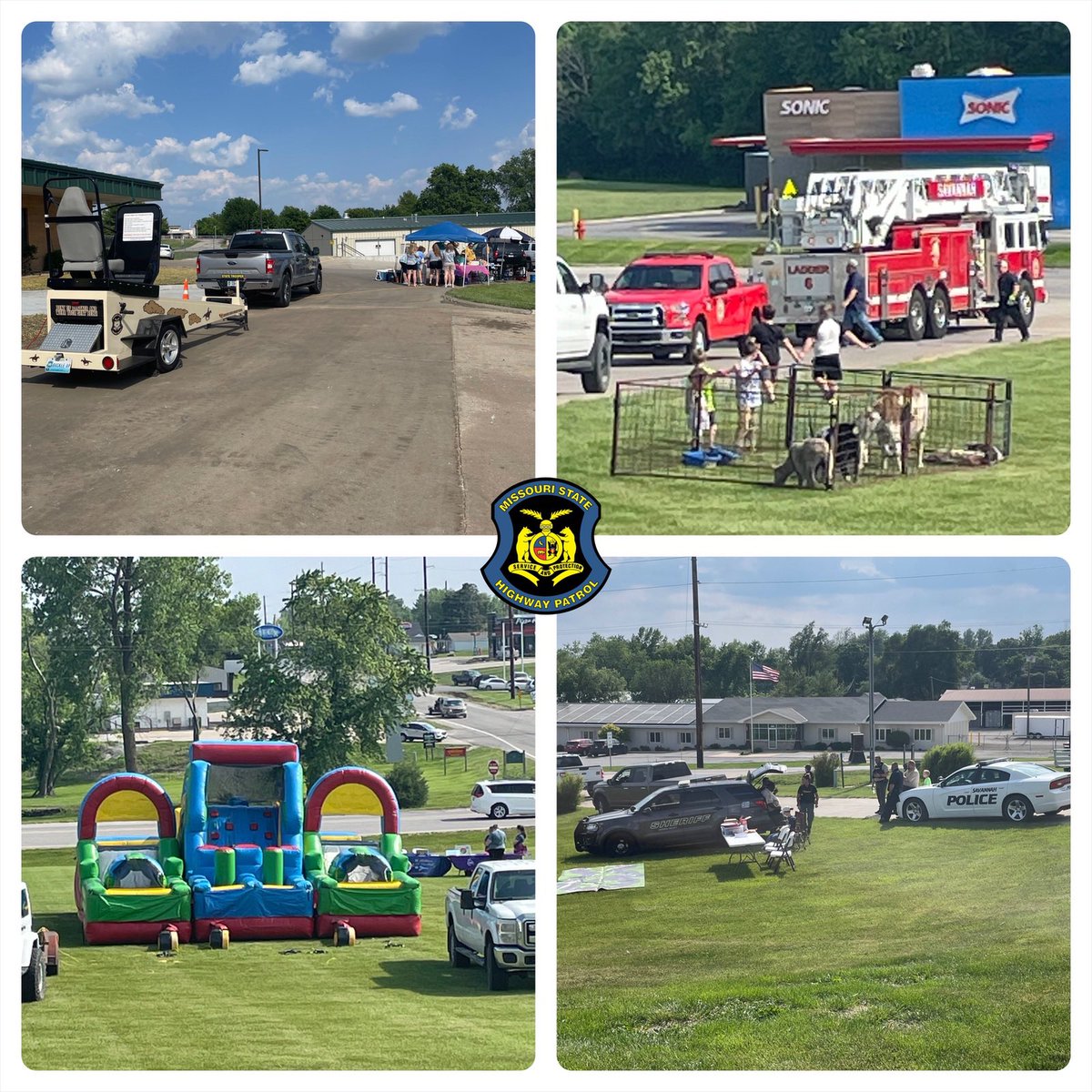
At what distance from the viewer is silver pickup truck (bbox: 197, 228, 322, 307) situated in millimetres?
13133

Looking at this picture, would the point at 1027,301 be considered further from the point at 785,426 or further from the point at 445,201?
the point at 445,201

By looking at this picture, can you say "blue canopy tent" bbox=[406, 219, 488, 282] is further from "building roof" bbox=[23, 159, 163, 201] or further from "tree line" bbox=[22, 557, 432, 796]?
"tree line" bbox=[22, 557, 432, 796]

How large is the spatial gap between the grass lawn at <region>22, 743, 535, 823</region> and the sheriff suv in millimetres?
613

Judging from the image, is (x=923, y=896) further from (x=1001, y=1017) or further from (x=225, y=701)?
(x=225, y=701)

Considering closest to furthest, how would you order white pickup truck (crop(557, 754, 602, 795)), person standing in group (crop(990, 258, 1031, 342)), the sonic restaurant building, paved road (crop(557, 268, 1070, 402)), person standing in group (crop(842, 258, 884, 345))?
1. white pickup truck (crop(557, 754, 602, 795))
2. the sonic restaurant building
3. paved road (crop(557, 268, 1070, 402))
4. person standing in group (crop(990, 258, 1031, 342))
5. person standing in group (crop(842, 258, 884, 345))

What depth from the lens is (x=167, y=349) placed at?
1256 cm

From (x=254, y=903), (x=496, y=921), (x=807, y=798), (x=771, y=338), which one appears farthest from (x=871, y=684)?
(x=254, y=903)

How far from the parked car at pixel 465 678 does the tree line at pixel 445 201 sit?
3.36 meters

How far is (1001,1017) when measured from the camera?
30.5 ft

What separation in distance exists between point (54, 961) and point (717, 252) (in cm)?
724

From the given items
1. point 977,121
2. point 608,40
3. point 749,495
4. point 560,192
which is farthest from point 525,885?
point 977,121

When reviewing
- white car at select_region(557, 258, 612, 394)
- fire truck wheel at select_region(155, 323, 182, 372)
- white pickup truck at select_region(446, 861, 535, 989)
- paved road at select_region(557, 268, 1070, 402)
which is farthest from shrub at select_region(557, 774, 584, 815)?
fire truck wheel at select_region(155, 323, 182, 372)

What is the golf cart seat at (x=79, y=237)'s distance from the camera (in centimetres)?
1146

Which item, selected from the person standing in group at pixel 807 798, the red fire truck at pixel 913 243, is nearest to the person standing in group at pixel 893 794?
the person standing in group at pixel 807 798
